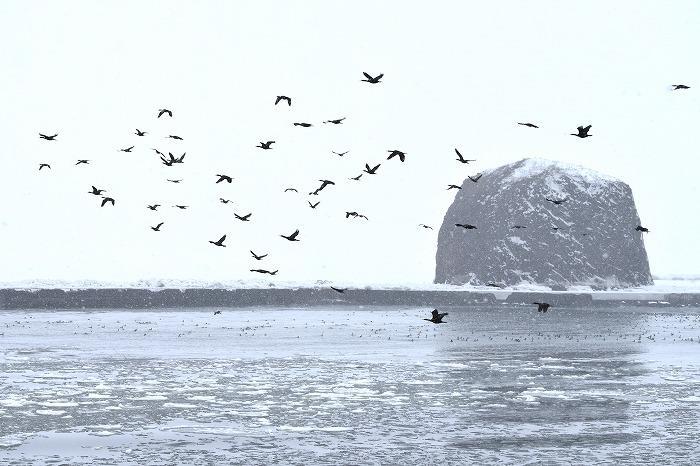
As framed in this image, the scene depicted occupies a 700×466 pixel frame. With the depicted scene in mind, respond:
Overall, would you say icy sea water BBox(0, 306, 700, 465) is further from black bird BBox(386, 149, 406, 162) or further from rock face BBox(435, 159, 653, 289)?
rock face BBox(435, 159, 653, 289)

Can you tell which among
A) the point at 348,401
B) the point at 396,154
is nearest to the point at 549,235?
the point at 396,154

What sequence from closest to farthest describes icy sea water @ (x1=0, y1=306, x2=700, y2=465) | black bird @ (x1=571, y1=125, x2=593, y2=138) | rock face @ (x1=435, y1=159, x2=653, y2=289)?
icy sea water @ (x1=0, y1=306, x2=700, y2=465)
black bird @ (x1=571, y1=125, x2=593, y2=138)
rock face @ (x1=435, y1=159, x2=653, y2=289)

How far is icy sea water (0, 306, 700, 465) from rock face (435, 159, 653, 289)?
89448 millimetres

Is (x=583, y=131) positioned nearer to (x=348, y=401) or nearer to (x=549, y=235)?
(x=348, y=401)

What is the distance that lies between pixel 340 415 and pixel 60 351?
16.6 metres

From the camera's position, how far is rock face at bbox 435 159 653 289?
128 metres

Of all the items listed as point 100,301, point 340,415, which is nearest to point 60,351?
point 340,415

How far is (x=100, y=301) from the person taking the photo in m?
85.9

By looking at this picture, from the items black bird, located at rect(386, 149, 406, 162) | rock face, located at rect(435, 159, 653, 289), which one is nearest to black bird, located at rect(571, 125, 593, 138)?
black bird, located at rect(386, 149, 406, 162)

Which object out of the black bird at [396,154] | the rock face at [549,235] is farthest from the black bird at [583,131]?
the rock face at [549,235]

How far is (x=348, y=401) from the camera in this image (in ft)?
65.8

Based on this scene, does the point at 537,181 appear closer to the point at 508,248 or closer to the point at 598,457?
the point at 508,248

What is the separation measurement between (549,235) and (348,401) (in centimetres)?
11173

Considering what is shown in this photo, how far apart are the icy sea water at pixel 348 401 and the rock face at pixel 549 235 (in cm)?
8945
